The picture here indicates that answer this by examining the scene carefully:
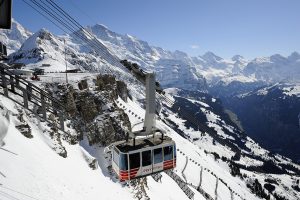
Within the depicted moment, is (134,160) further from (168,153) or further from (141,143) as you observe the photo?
(168,153)

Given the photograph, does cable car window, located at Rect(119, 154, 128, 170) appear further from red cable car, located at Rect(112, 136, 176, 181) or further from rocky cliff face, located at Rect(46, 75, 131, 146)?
rocky cliff face, located at Rect(46, 75, 131, 146)

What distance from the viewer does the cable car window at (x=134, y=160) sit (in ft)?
94.9

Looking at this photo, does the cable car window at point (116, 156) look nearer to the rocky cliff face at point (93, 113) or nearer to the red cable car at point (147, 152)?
the red cable car at point (147, 152)

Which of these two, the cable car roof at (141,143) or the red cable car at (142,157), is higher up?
the cable car roof at (141,143)

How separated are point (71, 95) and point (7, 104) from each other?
72.9ft

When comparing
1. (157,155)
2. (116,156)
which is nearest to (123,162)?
(116,156)

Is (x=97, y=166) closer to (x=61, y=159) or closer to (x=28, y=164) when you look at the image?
(x=61, y=159)

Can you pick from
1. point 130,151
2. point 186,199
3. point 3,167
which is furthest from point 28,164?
point 186,199

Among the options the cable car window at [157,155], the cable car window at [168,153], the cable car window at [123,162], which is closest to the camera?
the cable car window at [123,162]

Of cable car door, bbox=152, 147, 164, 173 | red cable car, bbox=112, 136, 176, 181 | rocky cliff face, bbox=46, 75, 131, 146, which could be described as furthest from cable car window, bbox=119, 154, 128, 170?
rocky cliff face, bbox=46, 75, 131, 146

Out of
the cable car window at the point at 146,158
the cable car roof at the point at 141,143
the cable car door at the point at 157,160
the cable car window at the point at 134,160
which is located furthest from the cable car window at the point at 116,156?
the cable car door at the point at 157,160

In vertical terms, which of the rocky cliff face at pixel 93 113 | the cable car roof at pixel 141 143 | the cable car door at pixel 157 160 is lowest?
Result: the rocky cliff face at pixel 93 113

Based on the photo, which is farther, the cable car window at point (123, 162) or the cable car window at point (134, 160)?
the cable car window at point (134, 160)

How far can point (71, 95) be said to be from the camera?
7356 cm
